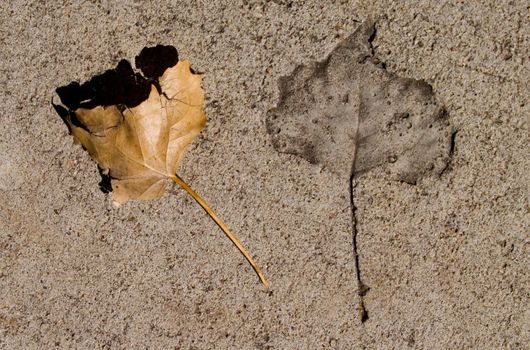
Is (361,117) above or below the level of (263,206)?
above

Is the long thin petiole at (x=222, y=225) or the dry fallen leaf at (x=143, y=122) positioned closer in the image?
the dry fallen leaf at (x=143, y=122)

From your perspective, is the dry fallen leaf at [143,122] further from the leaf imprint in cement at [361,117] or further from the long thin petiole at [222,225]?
the leaf imprint in cement at [361,117]

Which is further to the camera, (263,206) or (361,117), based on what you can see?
(263,206)

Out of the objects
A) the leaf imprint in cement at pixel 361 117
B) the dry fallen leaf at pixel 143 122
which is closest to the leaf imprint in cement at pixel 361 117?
the leaf imprint in cement at pixel 361 117

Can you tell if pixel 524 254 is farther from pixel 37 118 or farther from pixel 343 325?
pixel 37 118

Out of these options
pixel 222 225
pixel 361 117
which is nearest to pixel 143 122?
pixel 222 225

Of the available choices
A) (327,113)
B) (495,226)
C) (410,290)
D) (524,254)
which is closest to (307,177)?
(327,113)

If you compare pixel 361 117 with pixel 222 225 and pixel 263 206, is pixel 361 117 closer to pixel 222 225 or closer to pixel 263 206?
pixel 263 206
